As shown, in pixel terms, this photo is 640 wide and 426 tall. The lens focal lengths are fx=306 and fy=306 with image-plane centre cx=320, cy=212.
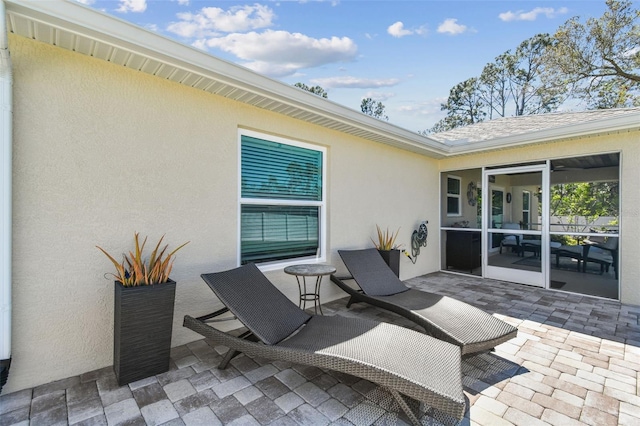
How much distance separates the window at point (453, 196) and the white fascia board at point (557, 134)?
1.39 m

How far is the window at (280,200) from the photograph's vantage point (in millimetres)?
4316

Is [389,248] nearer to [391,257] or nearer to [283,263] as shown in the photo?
[391,257]


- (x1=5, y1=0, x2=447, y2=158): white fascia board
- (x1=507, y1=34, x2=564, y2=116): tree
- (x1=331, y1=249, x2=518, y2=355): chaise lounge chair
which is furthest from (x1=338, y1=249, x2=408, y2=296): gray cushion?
(x1=507, y1=34, x2=564, y2=116): tree

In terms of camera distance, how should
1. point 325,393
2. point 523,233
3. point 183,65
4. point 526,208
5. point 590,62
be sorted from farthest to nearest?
point 590,62, point 526,208, point 523,233, point 183,65, point 325,393

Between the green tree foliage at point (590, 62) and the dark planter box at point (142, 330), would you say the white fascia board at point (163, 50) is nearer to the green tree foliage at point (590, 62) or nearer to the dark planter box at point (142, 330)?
the dark planter box at point (142, 330)

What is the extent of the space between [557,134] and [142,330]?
7.10m

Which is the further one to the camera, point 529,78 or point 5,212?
point 529,78

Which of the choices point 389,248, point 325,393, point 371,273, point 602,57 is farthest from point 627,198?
point 602,57

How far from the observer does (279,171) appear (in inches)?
184

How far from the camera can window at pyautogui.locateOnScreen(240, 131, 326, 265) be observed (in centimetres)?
432

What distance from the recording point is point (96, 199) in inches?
120

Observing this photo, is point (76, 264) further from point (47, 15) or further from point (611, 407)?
point (611, 407)

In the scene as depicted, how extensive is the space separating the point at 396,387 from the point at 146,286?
2298 millimetres

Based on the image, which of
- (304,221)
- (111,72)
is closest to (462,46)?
(304,221)
